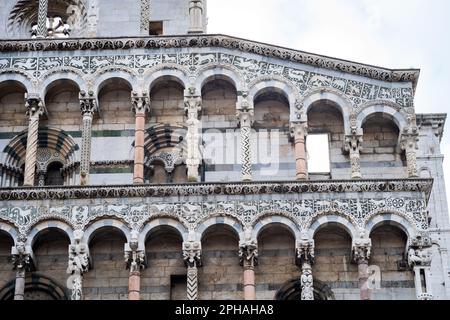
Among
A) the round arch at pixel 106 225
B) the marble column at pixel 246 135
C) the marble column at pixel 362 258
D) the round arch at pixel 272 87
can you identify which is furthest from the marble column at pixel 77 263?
the marble column at pixel 362 258

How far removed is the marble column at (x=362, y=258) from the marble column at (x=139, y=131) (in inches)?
174

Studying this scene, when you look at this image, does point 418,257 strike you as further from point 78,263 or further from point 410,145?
point 78,263

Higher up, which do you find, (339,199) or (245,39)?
(245,39)

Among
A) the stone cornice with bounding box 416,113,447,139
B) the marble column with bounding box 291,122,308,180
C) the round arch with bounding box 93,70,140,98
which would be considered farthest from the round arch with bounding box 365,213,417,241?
the stone cornice with bounding box 416,113,447,139

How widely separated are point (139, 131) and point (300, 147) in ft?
10.8

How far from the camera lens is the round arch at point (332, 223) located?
79.5 ft

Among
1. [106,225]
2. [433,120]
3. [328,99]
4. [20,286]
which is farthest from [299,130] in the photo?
[20,286]

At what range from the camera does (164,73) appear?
85.9 feet

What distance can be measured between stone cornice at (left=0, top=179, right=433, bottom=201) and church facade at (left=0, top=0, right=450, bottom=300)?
0.09 feet

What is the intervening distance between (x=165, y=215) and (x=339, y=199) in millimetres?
3390
